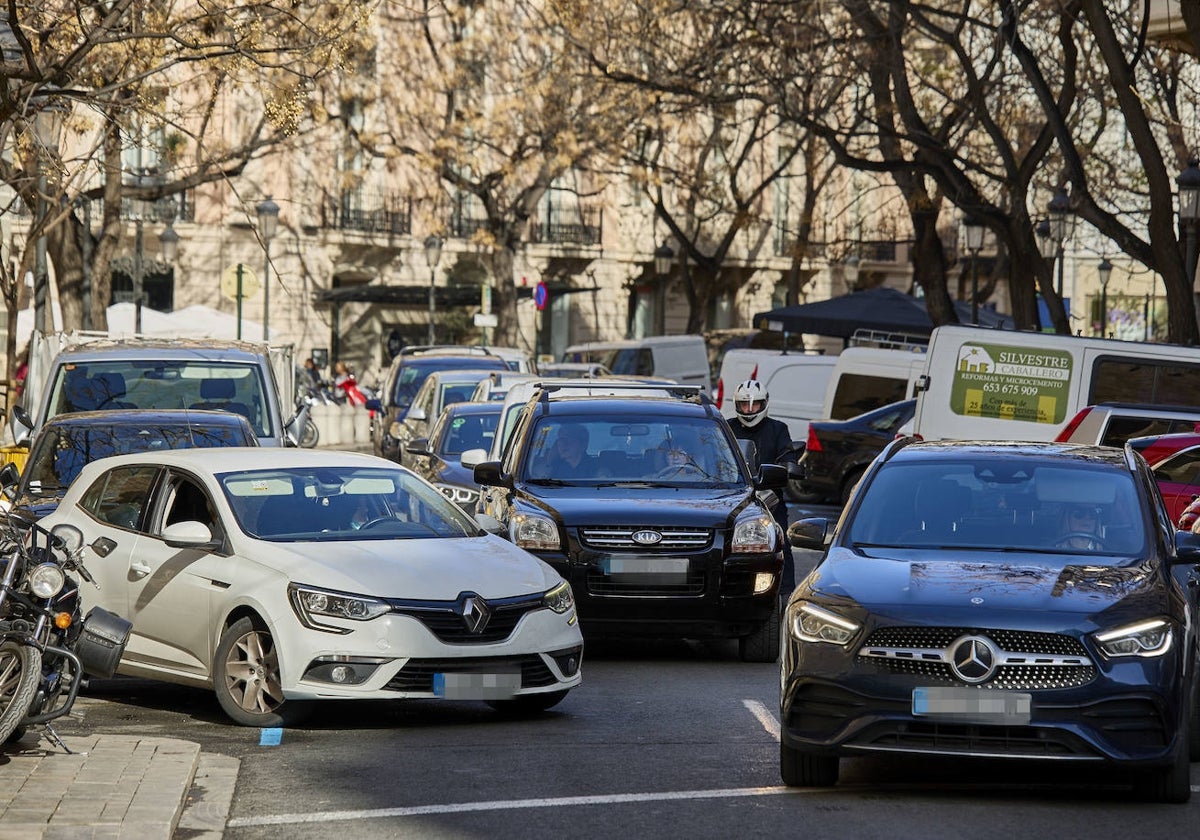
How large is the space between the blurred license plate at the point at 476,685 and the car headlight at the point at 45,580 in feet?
6.76

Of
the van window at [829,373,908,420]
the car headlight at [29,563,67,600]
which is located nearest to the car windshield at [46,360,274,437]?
the car headlight at [29,563,67,600]

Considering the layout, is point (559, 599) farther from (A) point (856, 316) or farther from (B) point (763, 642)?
(A) point (856, 316)

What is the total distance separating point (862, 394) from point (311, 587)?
64.3ft

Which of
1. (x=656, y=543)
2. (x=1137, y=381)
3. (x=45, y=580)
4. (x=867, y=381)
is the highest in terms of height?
(x=45, y=580)

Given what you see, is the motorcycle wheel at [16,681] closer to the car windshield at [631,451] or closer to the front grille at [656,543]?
the front grille at [656,543]

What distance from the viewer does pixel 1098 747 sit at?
308 inches

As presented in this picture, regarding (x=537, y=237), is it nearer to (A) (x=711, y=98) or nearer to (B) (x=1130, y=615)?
(A) (x=711, y=98)

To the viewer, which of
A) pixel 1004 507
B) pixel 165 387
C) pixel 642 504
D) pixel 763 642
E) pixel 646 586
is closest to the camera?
pixel 1004 507

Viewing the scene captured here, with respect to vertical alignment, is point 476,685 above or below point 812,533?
below

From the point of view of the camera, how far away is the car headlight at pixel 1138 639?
7.93m

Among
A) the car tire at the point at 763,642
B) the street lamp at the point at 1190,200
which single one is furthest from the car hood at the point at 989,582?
the street lamp at the point at 1190,200

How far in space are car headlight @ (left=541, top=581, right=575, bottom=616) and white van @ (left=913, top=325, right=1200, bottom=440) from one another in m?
13.1

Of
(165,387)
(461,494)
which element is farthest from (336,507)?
(461,494)

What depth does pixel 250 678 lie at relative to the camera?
10.2 meters
